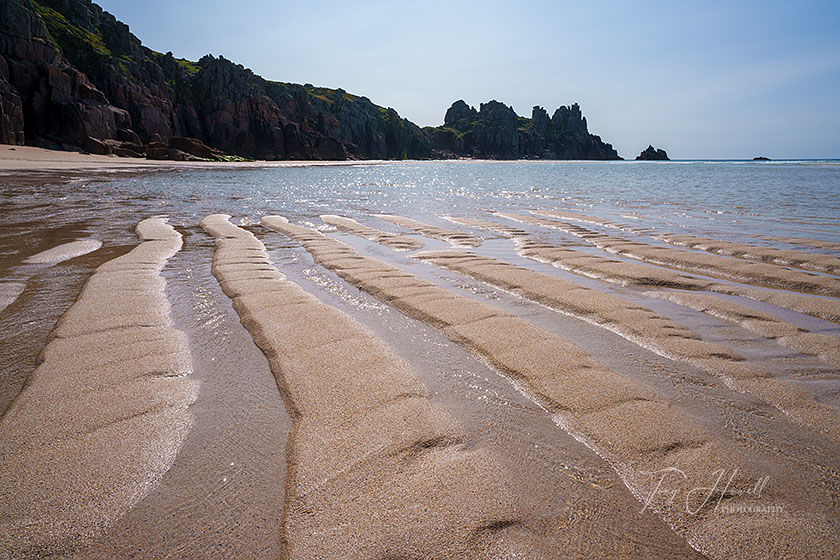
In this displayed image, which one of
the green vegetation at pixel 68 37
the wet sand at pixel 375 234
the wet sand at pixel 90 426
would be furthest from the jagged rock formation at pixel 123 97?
the wet sand at pixel 90 426

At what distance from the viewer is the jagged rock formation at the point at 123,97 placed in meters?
60.2

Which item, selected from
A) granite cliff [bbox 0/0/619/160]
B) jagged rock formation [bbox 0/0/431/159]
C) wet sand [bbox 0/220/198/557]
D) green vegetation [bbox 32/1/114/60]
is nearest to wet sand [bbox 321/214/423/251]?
wet sand [bbox 0/220/198/557]

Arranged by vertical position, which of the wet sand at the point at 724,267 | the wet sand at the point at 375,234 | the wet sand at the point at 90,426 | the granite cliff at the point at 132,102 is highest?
the granite cliff at the point at 132,102

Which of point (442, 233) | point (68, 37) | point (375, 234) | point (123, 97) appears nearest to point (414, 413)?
point (375, 234)

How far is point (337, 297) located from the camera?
6.91m

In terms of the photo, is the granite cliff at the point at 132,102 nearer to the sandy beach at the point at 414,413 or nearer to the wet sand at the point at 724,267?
the sandy beach at the point at 414,413

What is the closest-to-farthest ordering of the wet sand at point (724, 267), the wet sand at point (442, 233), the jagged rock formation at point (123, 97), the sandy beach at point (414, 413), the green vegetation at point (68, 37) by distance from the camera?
1. the sandy beach at point (414, 413)
2. the wet sand at point (724, 267)
3. the wet sand at point (442, 233)
4. the jagged rock formation at point (123, 97)
5. the green vegetation at point (68, 37)

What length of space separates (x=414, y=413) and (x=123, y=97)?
95005 millimetres

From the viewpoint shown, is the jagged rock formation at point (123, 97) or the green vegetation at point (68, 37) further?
the green vegetation at point (68, 37)

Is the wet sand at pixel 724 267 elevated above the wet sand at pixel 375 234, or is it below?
above

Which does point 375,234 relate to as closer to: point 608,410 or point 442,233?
point 442,233

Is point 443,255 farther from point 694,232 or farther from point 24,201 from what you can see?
point 24,201

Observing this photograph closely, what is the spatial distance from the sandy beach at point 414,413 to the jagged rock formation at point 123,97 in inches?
2698

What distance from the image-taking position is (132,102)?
7606 cm
